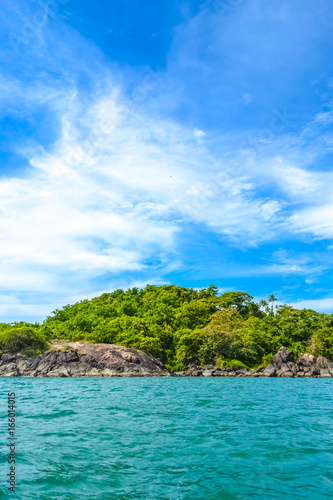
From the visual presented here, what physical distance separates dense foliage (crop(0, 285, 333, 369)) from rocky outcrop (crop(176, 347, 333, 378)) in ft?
12.3

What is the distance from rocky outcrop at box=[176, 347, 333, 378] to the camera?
65000 mm

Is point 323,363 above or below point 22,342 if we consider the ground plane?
below

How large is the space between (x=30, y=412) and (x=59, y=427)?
4681 millimetres

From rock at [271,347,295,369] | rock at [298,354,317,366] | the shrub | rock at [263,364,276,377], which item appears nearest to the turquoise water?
rock at [263,364,276,377]

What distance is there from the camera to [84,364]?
61719mm

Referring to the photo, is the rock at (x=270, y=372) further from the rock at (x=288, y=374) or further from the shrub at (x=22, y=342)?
the shrub at (x=22, y=342)

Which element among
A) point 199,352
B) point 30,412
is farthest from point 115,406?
point 199,352

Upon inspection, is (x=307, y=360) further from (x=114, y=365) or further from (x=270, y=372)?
(x=114, y=365)

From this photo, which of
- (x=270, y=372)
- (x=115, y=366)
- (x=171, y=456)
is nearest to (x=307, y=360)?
(x=270, y=372)

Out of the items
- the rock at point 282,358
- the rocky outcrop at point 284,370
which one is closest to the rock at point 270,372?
the rocky outcrop at point 284,370

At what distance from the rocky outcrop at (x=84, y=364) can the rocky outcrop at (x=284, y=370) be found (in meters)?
7.64

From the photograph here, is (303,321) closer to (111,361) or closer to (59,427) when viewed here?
(111,361)

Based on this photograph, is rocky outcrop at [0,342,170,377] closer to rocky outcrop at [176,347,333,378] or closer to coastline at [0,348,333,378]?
coastline at [0,348,333,378]

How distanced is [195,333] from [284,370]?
62.2 feet
